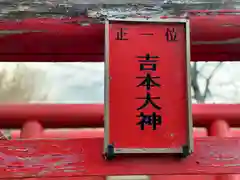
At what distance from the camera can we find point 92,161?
179cm

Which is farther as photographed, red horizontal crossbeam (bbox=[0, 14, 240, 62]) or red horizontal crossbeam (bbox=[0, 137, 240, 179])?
red horizontal crossbeam (bbox=[0, 14, 240, 62])

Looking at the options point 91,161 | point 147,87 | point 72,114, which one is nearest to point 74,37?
point 147,87

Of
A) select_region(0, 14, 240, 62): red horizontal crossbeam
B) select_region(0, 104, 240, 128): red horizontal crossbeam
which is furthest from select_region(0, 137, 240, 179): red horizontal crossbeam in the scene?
select_region(0, 104, 240, 128): red horizontal crossbeam

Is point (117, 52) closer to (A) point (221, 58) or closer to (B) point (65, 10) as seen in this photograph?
(B) point (65, 10)

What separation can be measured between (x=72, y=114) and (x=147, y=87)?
999 millimetres

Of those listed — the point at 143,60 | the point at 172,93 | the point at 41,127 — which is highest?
the point at 143,60

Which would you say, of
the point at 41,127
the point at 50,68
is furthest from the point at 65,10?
the point at 50,68

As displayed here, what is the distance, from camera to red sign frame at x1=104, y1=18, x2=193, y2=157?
1737 mm

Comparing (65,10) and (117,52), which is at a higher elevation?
(65,10)

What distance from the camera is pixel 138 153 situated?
5.68 feet

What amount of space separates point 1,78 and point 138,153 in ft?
11.0

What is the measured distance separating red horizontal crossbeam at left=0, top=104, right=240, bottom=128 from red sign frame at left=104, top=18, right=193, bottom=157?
0.91 meters

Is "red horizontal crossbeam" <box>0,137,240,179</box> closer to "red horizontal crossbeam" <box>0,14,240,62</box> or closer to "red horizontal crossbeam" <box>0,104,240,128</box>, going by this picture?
"red horizontal crossbeam" <box>0,14,240,62</box>

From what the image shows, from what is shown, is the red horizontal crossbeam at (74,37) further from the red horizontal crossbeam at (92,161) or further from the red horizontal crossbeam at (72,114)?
the red horizontal crossbeam at (72,114)
